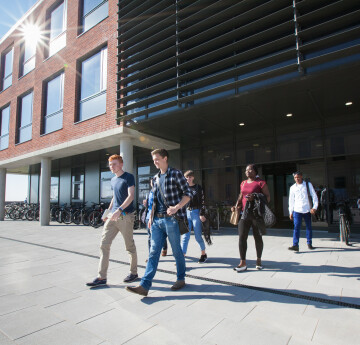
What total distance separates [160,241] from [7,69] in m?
19.9

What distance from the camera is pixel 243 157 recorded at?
968 cm

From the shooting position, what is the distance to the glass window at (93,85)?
10156 millimetres

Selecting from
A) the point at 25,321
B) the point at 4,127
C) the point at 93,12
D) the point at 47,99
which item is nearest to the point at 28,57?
the point at 47,99

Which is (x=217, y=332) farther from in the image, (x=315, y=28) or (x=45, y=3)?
(x=45, y=3)

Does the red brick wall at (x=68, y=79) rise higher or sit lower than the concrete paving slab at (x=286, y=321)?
higher

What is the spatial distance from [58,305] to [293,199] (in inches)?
197

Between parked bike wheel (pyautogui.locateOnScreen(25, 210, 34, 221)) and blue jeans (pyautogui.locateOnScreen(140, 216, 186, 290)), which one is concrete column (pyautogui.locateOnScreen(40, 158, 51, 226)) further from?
blue jeans (pyautogui.locateOnScreen(140, 216, 186, 290))

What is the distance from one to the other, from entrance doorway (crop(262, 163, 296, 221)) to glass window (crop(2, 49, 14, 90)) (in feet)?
56.1

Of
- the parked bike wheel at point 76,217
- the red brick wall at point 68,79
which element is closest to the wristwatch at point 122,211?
the red brick wall at point 68,79

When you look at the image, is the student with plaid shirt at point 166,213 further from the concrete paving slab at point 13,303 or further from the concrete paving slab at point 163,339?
the concrete paving slab at point 13,303

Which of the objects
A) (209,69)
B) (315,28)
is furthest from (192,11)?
(315,28)

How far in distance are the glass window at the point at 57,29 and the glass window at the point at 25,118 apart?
318 centimetres

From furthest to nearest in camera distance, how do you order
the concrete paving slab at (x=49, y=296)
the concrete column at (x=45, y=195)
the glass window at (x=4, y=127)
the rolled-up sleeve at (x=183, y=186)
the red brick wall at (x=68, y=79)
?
the glass window at (x=4, y=127)
the concrete column at (x=45, y=195)
the red brick wall at (x=68, y=79)
the rolled-up sleeve at (x=183, y=186)
the concrete paving slab at (x=49, y=296)

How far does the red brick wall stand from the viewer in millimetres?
9820
